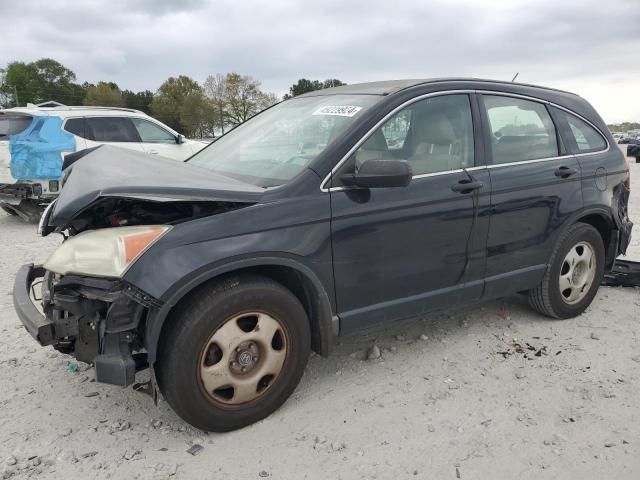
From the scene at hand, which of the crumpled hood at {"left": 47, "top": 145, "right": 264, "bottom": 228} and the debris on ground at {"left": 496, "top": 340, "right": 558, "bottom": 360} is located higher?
the crumpled hood at {"left": 47, "top": 145, "right": 264, "bottom": 228}

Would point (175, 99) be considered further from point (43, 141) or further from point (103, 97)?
point (43, 141)

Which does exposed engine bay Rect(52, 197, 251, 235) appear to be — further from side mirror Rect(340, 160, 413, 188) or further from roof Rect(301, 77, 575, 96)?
roof Rect(301, 77, 575, 96)

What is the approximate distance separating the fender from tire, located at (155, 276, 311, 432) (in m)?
0.08

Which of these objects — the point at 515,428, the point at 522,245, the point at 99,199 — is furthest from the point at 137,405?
the point at 522,245

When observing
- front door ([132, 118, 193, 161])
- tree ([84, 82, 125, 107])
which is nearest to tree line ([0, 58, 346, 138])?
tree ([84, 82, 125, 107])

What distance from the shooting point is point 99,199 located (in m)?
2.41

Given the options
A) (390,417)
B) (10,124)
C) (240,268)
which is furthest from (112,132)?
(390,417)

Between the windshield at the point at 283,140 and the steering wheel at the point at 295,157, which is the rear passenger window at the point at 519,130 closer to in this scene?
the windshield at the point at 283,140

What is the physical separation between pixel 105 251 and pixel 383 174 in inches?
57.5

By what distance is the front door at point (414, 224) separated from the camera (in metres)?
3.00

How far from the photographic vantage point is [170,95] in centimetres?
8738

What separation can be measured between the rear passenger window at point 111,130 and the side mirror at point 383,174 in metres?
7.65

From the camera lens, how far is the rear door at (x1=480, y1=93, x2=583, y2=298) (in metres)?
3.62

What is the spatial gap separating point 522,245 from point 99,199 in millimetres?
2870
